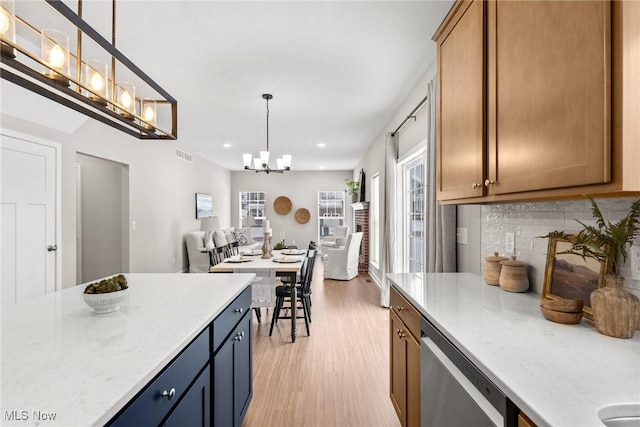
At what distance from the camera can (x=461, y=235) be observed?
237cm

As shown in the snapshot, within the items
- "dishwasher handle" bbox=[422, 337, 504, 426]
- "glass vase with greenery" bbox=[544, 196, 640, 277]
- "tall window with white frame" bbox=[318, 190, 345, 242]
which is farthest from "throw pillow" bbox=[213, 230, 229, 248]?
"glass vase with greenery" bbox=[544, 196, 640, 277]

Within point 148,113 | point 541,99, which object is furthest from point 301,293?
point 541,99

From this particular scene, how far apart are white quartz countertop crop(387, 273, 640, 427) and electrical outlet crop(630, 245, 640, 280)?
0.20 m

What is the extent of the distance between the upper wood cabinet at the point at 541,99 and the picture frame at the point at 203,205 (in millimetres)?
6690

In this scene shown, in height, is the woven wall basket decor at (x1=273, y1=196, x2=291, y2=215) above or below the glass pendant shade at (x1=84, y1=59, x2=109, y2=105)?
below

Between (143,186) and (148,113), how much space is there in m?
3.76

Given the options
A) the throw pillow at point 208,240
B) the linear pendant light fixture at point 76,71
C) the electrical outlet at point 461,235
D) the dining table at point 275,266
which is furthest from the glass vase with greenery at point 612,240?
the throw pillow at point 208,240

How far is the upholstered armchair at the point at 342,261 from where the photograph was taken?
6.34 meters

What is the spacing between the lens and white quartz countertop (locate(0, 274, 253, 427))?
0.70m

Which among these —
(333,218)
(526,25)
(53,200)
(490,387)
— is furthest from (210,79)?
(333,218)

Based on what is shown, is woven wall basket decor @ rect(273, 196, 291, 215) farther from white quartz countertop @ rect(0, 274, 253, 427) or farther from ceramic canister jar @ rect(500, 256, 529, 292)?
ceramic canister jar @ rect(500, 256, 529, 292)

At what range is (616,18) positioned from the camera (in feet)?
2.75

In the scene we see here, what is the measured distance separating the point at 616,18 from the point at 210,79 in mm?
3220

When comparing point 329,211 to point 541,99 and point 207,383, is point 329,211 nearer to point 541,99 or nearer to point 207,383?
point 207,383
